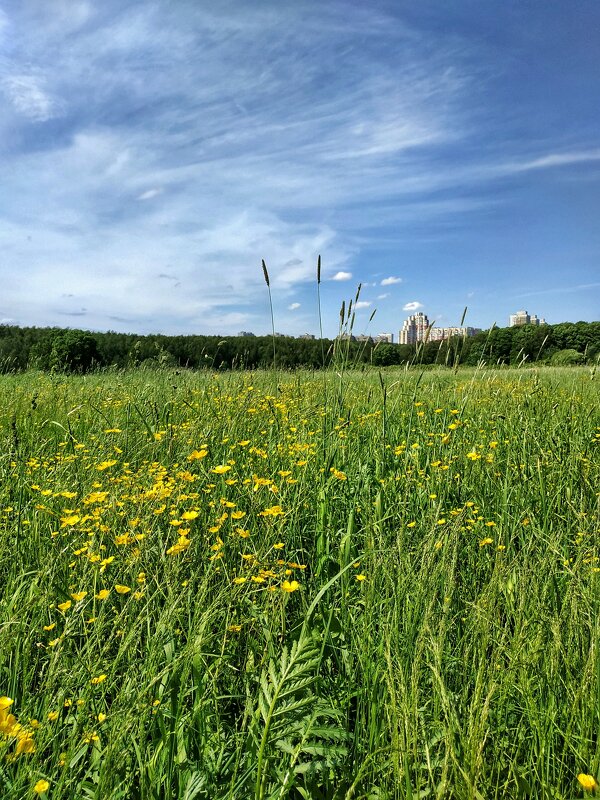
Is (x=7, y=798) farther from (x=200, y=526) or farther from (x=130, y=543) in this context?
(x=200, y=526)

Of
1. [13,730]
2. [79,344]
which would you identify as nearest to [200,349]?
[13,730]

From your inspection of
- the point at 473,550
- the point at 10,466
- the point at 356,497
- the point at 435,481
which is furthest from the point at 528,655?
the point at 10,466

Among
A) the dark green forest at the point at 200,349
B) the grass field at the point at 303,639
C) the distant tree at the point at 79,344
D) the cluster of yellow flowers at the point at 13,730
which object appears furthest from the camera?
the distant tree at the point at 79,344

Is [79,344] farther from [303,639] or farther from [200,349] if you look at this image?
[303,639]

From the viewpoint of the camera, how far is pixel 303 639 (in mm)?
1232

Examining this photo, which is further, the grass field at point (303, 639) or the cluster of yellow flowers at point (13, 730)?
the grass field at point (303, 639)

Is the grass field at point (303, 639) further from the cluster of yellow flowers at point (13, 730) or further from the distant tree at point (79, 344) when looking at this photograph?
the distant tree at point (79, 344)

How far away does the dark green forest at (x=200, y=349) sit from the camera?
6.59m

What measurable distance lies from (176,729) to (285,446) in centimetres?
223

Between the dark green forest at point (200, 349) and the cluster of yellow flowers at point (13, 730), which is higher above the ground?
the dark green forest at point (200, 349)

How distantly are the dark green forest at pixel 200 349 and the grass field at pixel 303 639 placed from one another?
119cm

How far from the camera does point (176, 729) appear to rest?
3.94ft

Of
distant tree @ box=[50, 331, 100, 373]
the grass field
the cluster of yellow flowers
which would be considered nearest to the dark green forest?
distant tree @ box=[50, 331, 100, 373]

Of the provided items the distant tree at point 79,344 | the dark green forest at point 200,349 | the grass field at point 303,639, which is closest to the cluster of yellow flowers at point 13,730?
the grass field at point 303,639
